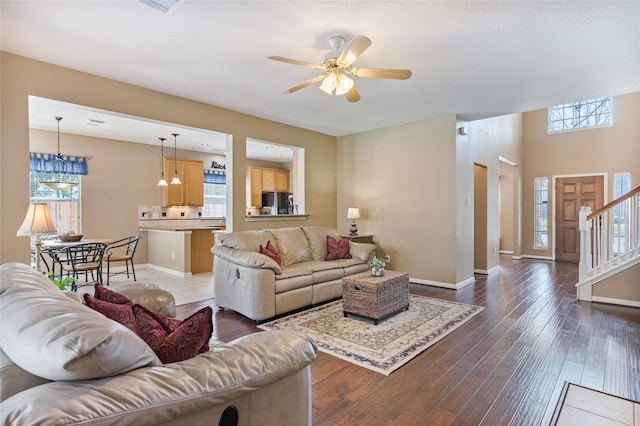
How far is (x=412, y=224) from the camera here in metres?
5.66

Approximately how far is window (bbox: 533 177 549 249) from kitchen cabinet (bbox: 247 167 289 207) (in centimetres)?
688

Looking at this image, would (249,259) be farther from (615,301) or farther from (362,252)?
(615,301)

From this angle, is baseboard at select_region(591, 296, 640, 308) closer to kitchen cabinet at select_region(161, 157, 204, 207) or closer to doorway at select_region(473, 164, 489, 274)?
doorway at select_region(473, 164, 489, 274)

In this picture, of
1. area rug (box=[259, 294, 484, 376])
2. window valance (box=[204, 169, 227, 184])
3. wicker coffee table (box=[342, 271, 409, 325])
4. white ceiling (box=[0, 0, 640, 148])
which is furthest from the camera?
window valance (box=[204, 169, 227, 184])

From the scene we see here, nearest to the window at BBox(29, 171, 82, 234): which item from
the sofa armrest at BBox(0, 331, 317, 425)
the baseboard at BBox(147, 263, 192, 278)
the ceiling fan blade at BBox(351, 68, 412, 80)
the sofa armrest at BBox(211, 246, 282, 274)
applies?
the baseboard at BBox(147, 263, 192, 278)

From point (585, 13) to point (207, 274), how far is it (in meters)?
6.39

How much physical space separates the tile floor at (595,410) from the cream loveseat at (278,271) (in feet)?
8.48

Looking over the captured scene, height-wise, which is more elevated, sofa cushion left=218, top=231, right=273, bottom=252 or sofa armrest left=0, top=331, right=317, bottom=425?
sofa cushion left=218, top=231, right=273, bottom=252

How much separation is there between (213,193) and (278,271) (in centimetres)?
580

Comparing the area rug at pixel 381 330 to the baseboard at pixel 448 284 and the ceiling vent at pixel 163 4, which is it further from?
the ceiling vent at pixel 163 4

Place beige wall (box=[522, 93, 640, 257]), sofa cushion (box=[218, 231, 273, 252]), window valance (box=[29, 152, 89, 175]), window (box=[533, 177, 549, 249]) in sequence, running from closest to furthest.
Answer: sofa cushion (box=[218, 231, 273, 252]) → window valance (box=[29, 152, 89, 175]) → beige wall (box=[522, 93, 640, 257]) → window (box=[533, 177, 549, 249])

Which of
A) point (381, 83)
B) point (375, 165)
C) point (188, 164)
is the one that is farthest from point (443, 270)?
point (188, 164)

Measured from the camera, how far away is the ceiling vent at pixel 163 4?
7.61ft

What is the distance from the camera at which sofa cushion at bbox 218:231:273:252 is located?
408cm
